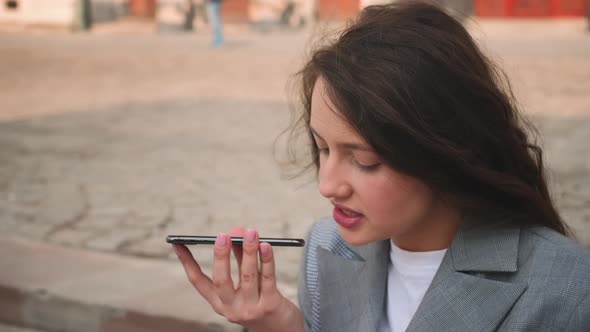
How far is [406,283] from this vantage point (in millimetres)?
1928

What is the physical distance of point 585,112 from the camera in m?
8.96

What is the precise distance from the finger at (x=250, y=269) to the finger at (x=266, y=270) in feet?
0.04

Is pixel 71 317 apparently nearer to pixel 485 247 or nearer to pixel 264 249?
pixel 264 249

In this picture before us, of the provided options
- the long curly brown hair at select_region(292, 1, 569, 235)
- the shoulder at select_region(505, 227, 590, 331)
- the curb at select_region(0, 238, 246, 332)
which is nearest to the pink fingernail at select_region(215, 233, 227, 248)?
the long curly brown hair at select_region(292, 1, 569, 235)

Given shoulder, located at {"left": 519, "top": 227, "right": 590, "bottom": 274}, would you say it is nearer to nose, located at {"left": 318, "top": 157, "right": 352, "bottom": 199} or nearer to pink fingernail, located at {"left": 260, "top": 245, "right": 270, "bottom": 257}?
nose, located at {"left": 318, "top": 157, "right": 352, "bottom": 199}

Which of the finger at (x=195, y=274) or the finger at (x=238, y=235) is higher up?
the finger at (x=238, y=235)

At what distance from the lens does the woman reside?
5.56ft

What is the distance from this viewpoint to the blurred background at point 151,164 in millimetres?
3977

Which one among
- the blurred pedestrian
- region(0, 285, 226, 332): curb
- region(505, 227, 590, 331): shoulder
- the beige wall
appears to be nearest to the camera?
region(505, 227, 590, 331): shoulder

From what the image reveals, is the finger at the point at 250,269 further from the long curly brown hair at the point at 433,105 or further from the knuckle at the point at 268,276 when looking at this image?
the long curly brown hair at the point at 433,105

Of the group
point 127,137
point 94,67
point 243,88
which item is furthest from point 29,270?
point 94,67

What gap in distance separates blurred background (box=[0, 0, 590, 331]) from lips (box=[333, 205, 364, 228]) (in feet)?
2.08

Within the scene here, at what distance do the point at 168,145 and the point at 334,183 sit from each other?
19.8 feet

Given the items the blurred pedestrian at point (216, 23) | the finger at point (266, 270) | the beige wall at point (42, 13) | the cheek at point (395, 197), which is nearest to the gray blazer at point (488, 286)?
the cheek at point (395, 197)
